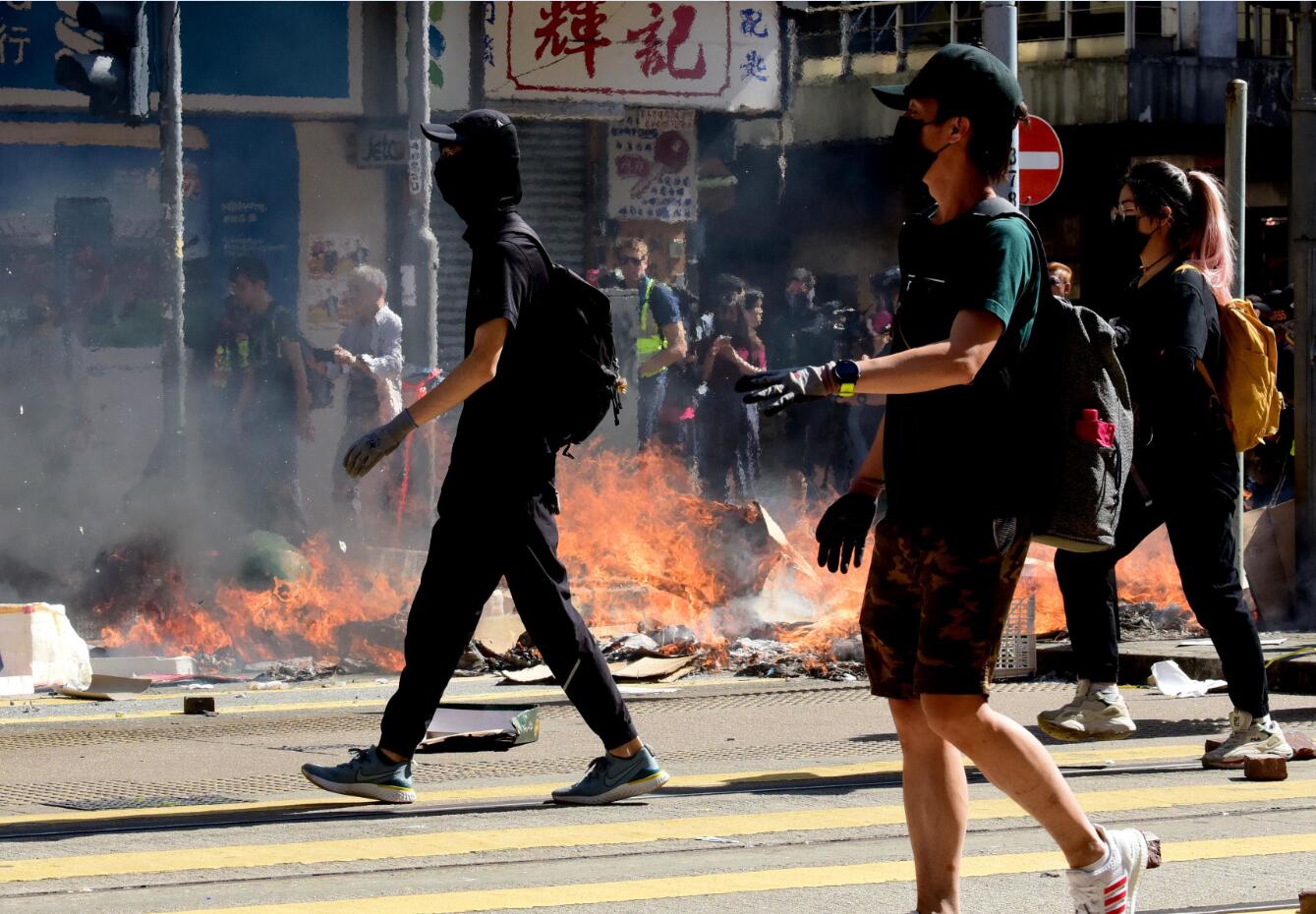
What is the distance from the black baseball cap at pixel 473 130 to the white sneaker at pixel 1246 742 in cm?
290

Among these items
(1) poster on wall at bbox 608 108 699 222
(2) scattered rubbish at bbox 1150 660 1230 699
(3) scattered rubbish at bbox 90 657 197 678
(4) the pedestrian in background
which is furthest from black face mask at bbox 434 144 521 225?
(1) poster on wall at bbox 608 108 699 222

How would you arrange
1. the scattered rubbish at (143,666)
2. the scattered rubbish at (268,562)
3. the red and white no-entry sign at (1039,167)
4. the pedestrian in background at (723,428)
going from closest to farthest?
1. the red and white no-entry sign at (1039,167)
2. the scattered rubbish at (143,666)
3. the scattered rubbish at (268,562)
4. the pedestrian in background at (723,428)

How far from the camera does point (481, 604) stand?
6199 mm

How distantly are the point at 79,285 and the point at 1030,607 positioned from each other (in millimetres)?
8769

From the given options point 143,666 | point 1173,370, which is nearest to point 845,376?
point 1173,370

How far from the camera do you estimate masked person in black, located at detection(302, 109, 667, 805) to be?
6027mm

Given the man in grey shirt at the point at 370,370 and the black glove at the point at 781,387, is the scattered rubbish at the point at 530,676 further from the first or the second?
the black glove at the point at 781,387

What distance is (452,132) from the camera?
20.0 feet

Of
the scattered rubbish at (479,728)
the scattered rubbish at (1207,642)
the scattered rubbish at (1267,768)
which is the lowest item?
the scattered rubbish at (1207,642)

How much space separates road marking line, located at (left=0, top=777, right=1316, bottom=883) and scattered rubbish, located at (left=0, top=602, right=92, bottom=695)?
4.80m

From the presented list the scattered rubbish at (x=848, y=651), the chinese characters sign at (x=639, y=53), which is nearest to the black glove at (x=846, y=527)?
the scattered rubbish at (x=848, y=651)

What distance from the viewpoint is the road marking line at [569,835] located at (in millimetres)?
5246

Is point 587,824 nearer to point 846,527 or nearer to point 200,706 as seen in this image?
point 846,527

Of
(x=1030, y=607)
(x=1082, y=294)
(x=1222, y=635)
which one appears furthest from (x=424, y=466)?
(x=1082, y=294)
